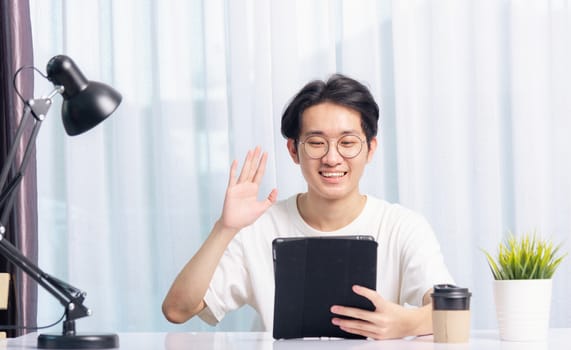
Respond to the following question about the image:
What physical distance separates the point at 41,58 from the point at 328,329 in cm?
164

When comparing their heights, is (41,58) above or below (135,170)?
above

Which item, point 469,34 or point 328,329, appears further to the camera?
point 469,34

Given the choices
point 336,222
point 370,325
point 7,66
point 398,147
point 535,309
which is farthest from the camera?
point 7,66

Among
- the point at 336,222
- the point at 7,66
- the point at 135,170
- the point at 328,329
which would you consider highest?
the point at 7,66

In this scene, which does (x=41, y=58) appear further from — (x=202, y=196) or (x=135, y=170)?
(x=202, y=196)

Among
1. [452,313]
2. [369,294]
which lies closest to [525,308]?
[452,313]

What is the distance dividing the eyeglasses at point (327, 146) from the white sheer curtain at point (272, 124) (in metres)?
0.48

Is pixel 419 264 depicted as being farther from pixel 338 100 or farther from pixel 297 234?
pixel 338 100

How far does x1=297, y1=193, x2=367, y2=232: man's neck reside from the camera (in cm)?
223

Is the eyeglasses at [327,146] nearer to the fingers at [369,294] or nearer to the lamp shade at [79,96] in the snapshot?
the fingers at [369,294]

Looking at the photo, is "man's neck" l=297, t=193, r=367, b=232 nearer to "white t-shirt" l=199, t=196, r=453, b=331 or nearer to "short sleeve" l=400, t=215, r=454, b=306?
"white t-shirt" l=199, t=196, r=453, b=331

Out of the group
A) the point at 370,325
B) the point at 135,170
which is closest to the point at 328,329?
the point at 370,325

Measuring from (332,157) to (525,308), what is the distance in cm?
74

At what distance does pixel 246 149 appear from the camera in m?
2.72
